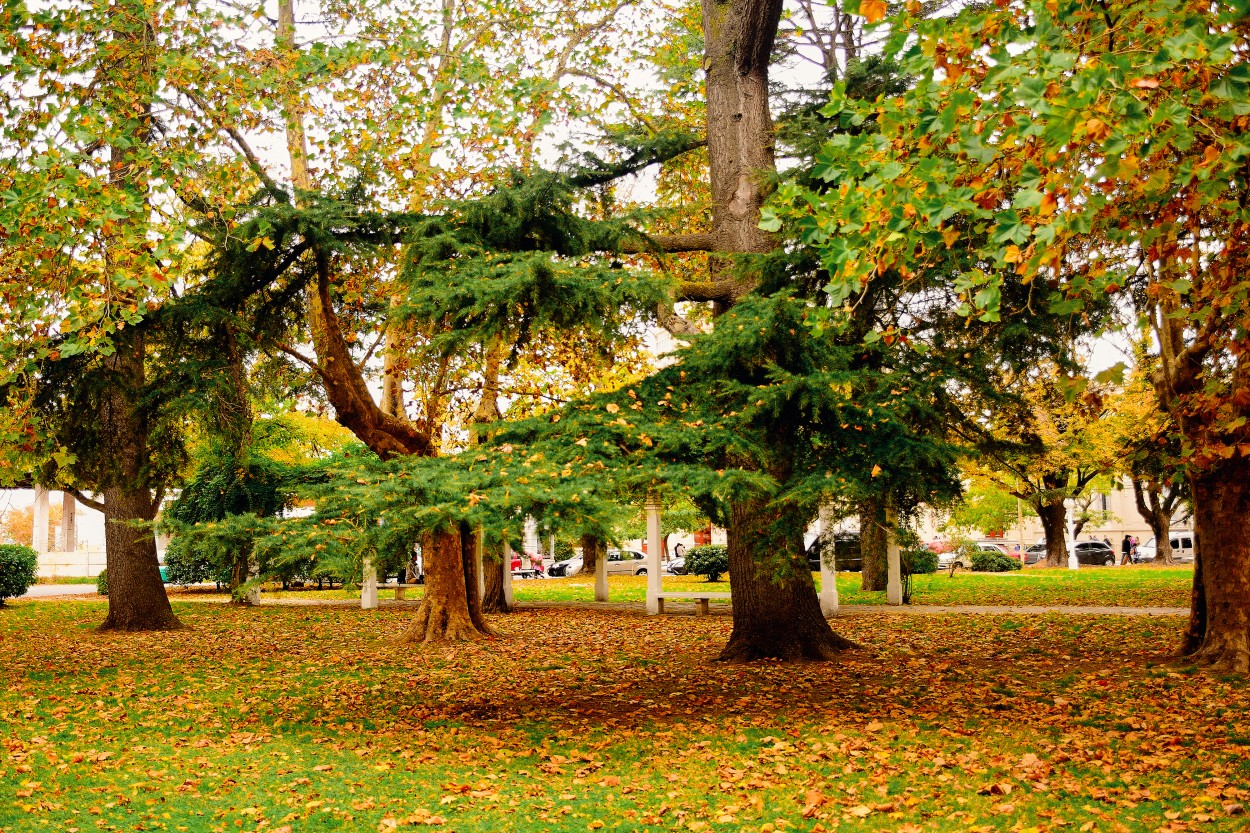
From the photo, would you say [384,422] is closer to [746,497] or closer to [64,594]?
[746,497]

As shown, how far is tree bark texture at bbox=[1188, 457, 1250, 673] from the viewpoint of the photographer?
996 centimetres

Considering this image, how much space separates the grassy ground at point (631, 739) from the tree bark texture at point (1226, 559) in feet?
1.58

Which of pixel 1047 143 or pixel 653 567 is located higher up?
pixel 1047 143

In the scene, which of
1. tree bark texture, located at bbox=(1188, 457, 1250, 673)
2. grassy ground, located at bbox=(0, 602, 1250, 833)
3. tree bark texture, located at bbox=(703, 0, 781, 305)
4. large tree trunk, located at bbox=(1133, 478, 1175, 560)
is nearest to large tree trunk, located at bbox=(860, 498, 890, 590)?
grassy ground, located at bbox=(0, 602, 1250, 833)

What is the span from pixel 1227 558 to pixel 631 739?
20.4 feet

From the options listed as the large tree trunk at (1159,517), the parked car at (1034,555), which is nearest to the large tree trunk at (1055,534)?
the large tree trunk at (1159,517)

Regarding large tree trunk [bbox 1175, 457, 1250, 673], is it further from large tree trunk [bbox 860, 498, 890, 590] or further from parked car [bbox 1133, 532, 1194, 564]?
parked car [bbox 1133, 532, 1194, 564]

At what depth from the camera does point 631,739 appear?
827cm

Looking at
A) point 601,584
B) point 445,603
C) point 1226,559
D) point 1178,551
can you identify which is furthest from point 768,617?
point 1178,551

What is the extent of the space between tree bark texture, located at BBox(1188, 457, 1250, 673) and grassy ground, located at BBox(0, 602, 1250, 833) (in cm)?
48

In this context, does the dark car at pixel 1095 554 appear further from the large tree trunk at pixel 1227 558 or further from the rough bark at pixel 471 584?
the large tree trunk at pixel 1227 558

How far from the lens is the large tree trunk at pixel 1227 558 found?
32.7ft

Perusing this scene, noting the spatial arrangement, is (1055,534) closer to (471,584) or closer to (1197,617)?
(471,584)

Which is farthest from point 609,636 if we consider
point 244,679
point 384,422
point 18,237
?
point 18,237
